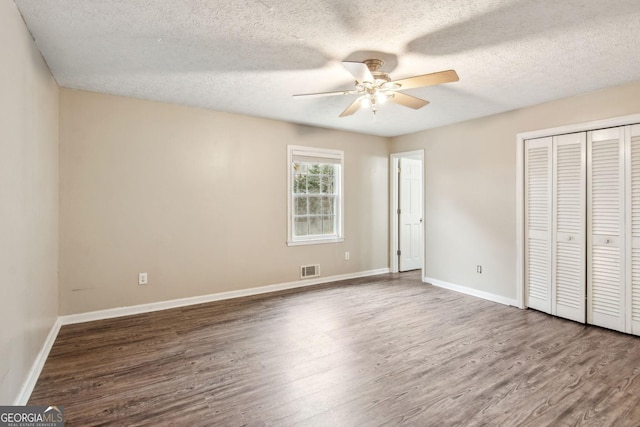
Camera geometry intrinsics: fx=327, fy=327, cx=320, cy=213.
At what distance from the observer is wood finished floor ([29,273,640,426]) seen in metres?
2.00

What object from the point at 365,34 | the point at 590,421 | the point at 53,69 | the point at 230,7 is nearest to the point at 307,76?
the point at 365,34

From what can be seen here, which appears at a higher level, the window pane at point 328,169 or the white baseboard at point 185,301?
the window pane at point 328,169

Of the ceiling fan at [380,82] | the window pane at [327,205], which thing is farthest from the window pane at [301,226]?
the ceiling fan at [380,82]

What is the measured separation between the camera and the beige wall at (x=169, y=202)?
11.3ft

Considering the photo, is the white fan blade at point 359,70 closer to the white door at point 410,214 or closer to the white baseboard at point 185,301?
the white baseboard at point 185,301

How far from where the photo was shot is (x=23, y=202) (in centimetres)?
210

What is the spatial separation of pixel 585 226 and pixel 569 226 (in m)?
0.14

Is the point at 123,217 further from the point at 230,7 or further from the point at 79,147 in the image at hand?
the point at 230,7

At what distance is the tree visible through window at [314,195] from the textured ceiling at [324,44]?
4.88ft

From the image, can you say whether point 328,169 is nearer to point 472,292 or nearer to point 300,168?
point 300,168

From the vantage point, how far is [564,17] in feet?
6.72

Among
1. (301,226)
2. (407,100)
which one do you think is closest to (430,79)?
(407,100)

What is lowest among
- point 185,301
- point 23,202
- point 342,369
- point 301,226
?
point 342,369

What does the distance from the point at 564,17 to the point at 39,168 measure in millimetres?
3848
